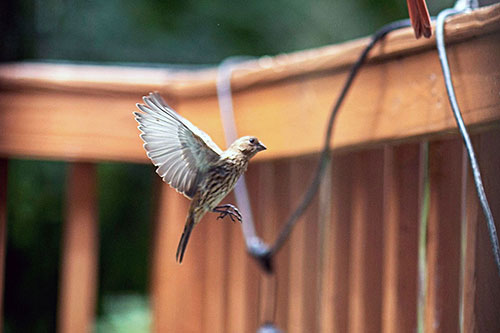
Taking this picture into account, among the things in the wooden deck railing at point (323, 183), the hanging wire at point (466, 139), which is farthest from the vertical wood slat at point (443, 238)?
the hanging wire at point (466, 139)

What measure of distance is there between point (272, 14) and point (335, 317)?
643 mm

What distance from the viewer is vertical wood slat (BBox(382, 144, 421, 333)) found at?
639 mm

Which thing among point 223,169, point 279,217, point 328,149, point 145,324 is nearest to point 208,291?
point 145,324

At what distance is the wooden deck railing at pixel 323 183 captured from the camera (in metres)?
0.45

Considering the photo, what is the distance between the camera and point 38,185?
69 cm

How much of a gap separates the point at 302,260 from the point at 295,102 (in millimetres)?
247

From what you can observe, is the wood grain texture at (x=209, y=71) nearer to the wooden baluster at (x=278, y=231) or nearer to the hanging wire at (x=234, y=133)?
the hanging wire at (x=234, y=133)

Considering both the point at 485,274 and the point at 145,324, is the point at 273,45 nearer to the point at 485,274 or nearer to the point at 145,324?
the point at 145,324

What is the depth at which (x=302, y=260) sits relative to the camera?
89cm

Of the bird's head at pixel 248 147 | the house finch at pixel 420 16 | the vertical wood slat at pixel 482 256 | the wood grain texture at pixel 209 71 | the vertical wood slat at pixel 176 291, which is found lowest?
the vertical wood slat at pixel 176 291

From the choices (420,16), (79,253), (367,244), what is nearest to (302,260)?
(367,244)

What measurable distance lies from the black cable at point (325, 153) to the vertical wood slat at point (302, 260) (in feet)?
0.07

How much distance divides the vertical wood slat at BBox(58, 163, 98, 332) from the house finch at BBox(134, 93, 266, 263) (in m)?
0.85

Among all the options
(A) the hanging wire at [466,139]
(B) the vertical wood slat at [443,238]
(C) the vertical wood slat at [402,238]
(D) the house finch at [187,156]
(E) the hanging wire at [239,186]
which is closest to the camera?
(D) the house finch at [187,156]
